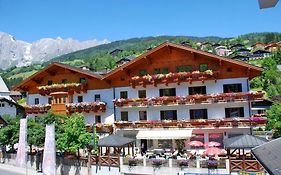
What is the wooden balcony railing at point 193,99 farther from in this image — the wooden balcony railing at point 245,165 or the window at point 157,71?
the wooden balcony railing at point 245,165

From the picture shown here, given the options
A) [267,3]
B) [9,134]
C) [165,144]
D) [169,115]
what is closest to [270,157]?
[267,3]

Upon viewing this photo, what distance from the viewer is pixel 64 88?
41.3 meters

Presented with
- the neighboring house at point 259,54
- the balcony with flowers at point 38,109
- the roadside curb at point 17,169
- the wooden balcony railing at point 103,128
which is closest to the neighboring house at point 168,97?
the wooden balcony railing at point 103,128

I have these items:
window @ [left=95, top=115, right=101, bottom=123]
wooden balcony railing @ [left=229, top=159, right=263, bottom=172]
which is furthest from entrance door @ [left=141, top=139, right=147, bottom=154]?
wooden balcony railing @ [left=229, top=159, right=263, bottom=172]

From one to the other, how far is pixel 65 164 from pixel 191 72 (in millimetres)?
14247

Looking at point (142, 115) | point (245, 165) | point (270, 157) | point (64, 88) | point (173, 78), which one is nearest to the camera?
point (270, 157)

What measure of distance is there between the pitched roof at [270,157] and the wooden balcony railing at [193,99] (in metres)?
23.6

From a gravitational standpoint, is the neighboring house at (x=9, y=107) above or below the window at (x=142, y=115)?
above

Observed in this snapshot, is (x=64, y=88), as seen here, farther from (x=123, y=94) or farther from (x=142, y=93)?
(x=142, y=93)

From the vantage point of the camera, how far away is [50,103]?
43.7 meters

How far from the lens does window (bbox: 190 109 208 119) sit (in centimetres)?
3372

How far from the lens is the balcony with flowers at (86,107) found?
126 feet

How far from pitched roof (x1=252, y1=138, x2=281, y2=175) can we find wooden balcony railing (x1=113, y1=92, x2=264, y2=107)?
77.4 ft

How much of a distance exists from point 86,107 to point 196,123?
41.5 ft
